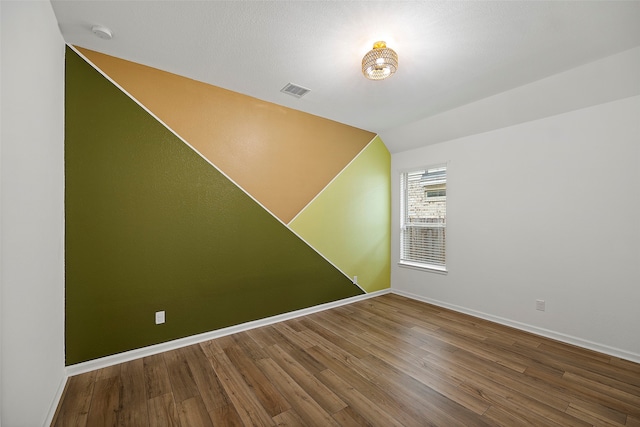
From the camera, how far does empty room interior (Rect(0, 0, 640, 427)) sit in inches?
71.6

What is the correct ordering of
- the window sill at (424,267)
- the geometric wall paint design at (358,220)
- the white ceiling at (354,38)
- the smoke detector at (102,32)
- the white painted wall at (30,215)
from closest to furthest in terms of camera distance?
the white painted wall at (30,215) → the white ceiling at (354,38) → the smoke detector at (102,32) → the geometric wall paint design at (358,220) → the window sill at (424,267)

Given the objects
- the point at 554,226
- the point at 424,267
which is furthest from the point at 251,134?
the point at 554,226

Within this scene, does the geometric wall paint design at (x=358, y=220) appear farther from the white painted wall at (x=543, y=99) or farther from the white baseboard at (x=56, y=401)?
the white baseboard at (x=56, y=401)

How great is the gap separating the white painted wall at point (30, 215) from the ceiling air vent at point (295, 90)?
192 centimetres

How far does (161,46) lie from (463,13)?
2468 mm

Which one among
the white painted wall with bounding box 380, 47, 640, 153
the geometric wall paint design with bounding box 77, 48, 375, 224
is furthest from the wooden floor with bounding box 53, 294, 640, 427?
the white painted wall with bounding box 380, 47, 640, 153

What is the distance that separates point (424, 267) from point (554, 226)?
1.75m

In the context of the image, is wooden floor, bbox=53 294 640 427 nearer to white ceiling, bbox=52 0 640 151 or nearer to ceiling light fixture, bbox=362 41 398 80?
ceiling light fixture, bbox=362 41 398 80

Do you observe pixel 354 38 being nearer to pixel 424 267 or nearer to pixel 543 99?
pixel 543 99

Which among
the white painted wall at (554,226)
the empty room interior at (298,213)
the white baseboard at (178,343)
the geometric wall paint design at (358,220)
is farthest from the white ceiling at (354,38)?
the white baseboard at (178,343)

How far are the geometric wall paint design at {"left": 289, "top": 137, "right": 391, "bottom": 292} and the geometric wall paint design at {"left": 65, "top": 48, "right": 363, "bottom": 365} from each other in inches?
30.0

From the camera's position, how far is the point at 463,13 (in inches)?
76.4

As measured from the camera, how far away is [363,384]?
2158 mm

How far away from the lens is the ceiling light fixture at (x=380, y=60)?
221cm
